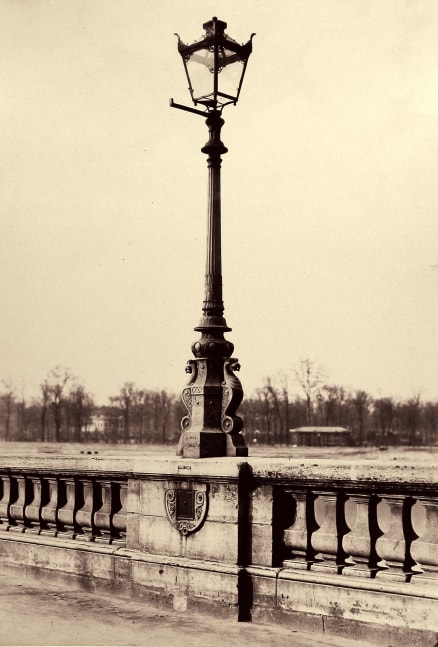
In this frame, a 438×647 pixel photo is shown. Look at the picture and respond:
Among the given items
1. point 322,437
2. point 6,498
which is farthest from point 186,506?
point 322,437

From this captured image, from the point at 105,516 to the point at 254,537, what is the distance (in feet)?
6.39

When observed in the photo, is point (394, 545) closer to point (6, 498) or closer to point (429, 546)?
point (429, 546)

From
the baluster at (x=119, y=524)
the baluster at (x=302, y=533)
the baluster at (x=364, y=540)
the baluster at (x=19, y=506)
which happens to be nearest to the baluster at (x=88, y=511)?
the baluster at (x=119, y=524)

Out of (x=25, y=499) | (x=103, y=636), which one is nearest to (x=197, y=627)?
(x=103, y=636)

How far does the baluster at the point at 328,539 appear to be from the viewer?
628 centimetres

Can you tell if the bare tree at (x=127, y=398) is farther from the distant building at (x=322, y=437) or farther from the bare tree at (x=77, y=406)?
the distant building at (x=322, y=437)

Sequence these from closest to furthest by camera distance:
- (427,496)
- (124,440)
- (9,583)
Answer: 1. (427,496)
2. (9,583)
3. (124,440)

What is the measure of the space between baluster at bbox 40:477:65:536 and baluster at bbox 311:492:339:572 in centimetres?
312

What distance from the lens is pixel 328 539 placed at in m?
6.34

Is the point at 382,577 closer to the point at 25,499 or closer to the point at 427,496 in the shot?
the point at 427,496

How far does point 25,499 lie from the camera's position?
29.4ft

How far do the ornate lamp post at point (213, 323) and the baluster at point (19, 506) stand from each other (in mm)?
2054

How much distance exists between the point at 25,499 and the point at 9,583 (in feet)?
3.30

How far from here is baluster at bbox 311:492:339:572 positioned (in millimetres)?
6281
